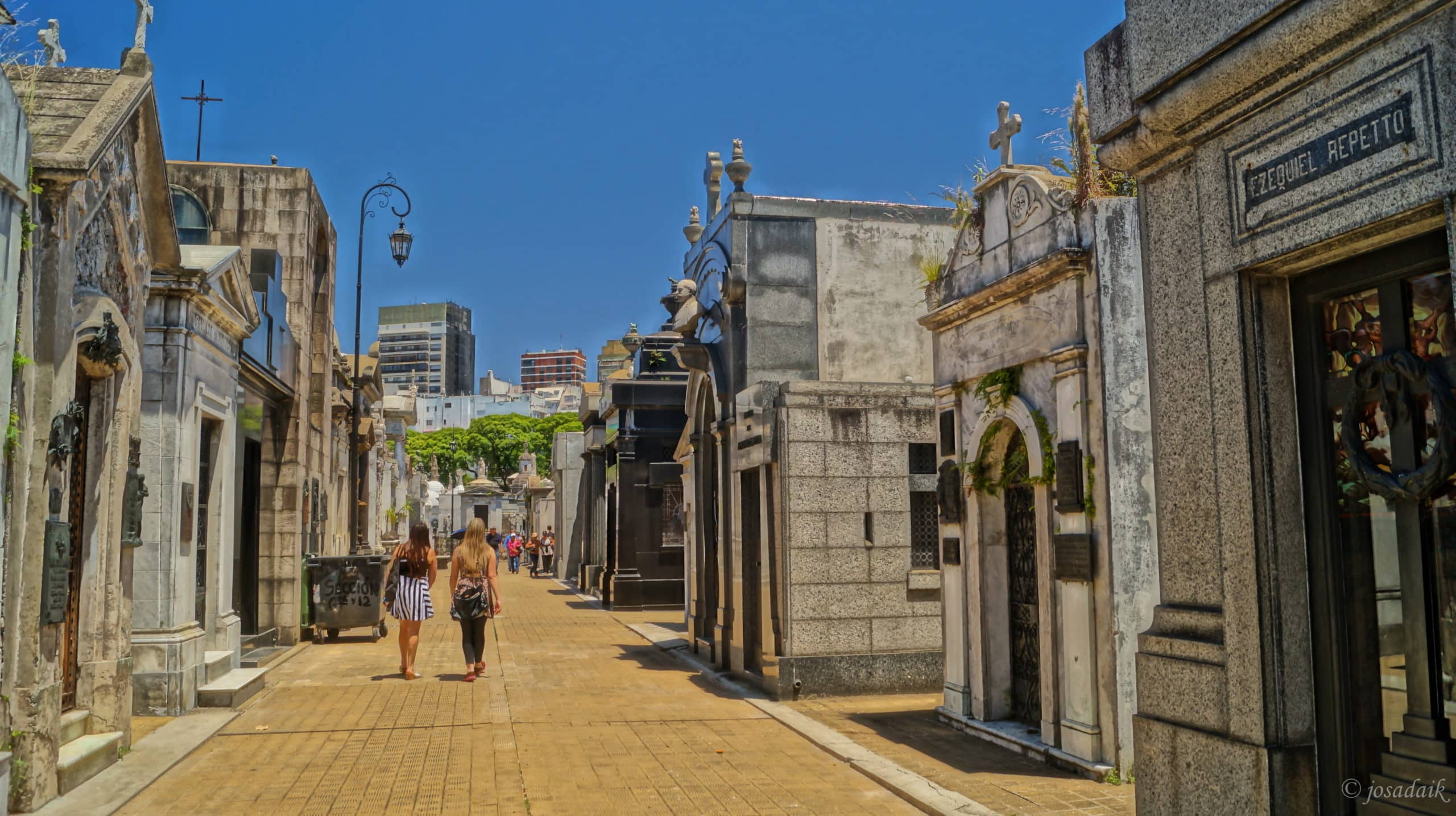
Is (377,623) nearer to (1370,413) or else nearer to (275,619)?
(275,619)

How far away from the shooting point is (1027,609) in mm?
8414

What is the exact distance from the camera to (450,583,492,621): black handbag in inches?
463

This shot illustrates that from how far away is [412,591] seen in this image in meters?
12.0

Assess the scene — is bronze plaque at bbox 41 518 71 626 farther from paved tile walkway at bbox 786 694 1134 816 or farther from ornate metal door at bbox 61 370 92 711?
paved tile walkway at bbox 786 694 1134 816

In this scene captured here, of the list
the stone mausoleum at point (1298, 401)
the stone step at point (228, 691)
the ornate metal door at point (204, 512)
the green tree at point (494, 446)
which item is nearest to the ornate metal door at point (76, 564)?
the stone step at point (228, 691)

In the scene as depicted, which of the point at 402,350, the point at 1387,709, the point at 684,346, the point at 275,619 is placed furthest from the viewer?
the point at 402,350

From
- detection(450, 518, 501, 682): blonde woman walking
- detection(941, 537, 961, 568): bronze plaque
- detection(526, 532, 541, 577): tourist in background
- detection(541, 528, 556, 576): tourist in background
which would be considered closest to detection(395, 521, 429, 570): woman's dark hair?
detection(450, 518, 501, 682): blonde woman walking

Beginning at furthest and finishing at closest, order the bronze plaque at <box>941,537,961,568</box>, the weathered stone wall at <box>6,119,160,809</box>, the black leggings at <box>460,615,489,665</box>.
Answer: the black leggings at <box>460,615,489,665</box> < the bronze plaque at <box>941,537,961,568</box> < the weathered stone wall at <box>6,119,160,809</box>

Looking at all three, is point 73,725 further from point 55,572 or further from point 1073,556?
point 1073,556

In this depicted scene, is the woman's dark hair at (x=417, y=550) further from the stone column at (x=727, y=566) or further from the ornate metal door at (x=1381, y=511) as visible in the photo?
the ornate metal door at (x=1381, y=511)

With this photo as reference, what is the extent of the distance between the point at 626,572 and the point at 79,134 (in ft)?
51.7

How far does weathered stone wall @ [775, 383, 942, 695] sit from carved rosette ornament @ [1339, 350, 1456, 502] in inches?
274

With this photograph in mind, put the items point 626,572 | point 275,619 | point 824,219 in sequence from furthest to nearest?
1. point 626,572
2. point 275,619
3. point 824,219

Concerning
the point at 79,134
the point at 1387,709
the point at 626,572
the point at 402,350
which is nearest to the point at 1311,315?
the point at 1387,709
